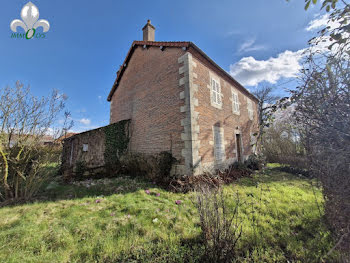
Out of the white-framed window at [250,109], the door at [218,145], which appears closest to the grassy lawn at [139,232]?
the door at [218,145]

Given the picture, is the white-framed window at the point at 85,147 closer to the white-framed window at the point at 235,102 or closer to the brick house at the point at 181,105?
the brick house at the point at 181,105

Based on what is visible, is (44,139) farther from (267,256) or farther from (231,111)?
(231,111)

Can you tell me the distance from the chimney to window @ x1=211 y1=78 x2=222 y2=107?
5365 mm

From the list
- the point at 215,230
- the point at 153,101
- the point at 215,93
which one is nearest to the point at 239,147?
the point at 215,93

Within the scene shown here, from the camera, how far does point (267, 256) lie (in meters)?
2.18

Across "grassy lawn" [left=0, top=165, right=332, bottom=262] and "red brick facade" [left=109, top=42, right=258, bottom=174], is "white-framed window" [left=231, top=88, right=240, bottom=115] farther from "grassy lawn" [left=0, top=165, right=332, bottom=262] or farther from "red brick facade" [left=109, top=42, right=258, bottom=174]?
"grassy lawn" [left=0, top=165, right=332, bottom=262]

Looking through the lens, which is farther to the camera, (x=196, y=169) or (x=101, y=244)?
(x=196, y=169)

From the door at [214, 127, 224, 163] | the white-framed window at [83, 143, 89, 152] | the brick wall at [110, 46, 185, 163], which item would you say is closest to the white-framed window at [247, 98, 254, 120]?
the door at [214, 127, 224, 163]

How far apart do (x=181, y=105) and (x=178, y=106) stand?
182 mm

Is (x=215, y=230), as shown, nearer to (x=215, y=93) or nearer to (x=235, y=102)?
(x=215, y=93)

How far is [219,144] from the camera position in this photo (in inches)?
300

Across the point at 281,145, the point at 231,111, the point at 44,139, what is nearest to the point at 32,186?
the point at 44,139

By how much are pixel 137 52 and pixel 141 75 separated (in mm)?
1867

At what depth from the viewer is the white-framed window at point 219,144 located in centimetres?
732
